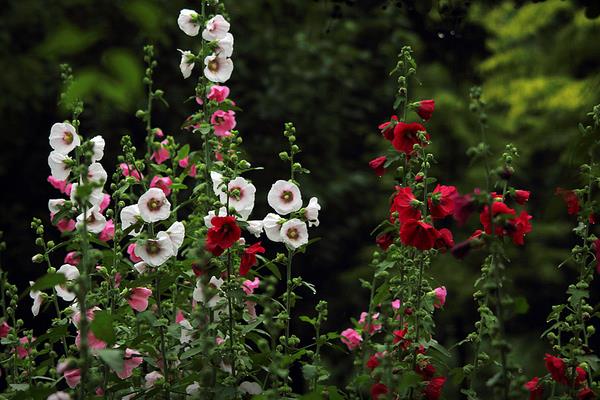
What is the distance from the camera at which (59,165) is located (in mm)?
2996

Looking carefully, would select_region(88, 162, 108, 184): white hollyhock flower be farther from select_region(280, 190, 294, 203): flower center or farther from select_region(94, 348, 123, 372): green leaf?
select_region(94, 348, 123, 372): green leaf

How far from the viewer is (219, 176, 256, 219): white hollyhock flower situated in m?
2.81

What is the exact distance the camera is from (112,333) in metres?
2.30

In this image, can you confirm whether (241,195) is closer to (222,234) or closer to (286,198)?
(286,198)

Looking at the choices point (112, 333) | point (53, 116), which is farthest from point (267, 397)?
point (53, 116)

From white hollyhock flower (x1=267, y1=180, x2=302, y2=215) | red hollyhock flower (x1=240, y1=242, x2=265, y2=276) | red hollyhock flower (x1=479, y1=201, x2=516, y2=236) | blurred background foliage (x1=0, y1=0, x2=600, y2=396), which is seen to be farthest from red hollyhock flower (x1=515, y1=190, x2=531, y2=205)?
blurred background foliage (x1=0, y1=0, x2=600, y2=396)

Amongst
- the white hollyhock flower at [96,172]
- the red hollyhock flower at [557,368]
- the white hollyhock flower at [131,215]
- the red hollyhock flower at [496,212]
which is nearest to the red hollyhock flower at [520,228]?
the red hollyhock flower at [496,212]

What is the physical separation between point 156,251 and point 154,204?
0.14 metres

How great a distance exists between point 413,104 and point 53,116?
20.0ft

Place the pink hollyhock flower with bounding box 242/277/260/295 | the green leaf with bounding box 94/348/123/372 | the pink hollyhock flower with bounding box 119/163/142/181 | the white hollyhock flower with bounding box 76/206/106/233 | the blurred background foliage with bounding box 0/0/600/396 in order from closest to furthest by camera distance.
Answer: the green leaf with bounding box 94/348/123/372
the white hollyhock flower with bounding box 76/206/106/233
the pink hollyhock flower with bounding box 242/277/260/295
the pink hollyhock flower with bounding box 119/163/142/181
the blurred background foliage with bounding box 0/0/600/396

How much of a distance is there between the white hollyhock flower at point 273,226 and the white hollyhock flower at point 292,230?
4cm

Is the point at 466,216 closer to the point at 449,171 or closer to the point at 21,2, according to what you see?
the point at 21,2

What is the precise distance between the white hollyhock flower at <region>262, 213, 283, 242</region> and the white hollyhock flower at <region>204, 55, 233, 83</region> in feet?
1.76

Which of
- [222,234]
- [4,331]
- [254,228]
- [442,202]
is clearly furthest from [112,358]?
[4,331]
